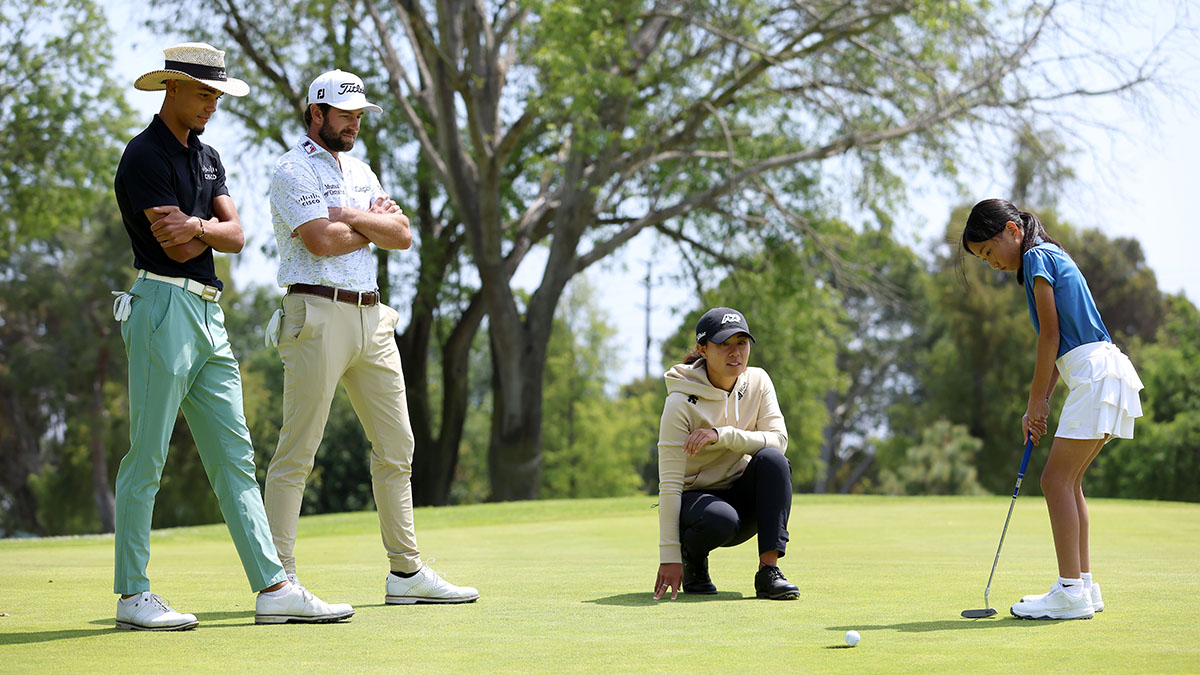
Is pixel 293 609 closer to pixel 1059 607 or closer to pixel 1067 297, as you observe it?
pixel 1059 607

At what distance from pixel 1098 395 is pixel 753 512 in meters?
1.71

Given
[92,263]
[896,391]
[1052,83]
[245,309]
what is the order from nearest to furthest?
[1052,83] < [92,263] < [245,309] < [896,391]

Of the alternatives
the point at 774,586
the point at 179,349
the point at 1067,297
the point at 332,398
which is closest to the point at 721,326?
the point at 774,586

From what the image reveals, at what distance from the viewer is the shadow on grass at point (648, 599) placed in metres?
5.63

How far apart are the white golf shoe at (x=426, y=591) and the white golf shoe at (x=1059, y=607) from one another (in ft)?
7.71

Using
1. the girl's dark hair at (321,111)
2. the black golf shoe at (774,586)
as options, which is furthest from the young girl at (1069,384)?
the girl's dark hair at (321,111)

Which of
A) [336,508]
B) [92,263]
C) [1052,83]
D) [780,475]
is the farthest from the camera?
[92,263]

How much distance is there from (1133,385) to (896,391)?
56.3 metres

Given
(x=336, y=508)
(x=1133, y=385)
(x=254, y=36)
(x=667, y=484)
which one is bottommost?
(x=336, y=508)

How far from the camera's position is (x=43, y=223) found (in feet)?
86.4

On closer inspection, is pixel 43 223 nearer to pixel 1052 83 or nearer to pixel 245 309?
pixel 1052 83

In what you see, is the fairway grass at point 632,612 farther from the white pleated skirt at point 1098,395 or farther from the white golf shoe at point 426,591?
the white pleated skirt at point 1098,395

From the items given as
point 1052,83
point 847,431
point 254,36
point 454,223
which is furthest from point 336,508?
point 847,431

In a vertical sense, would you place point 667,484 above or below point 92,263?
below
